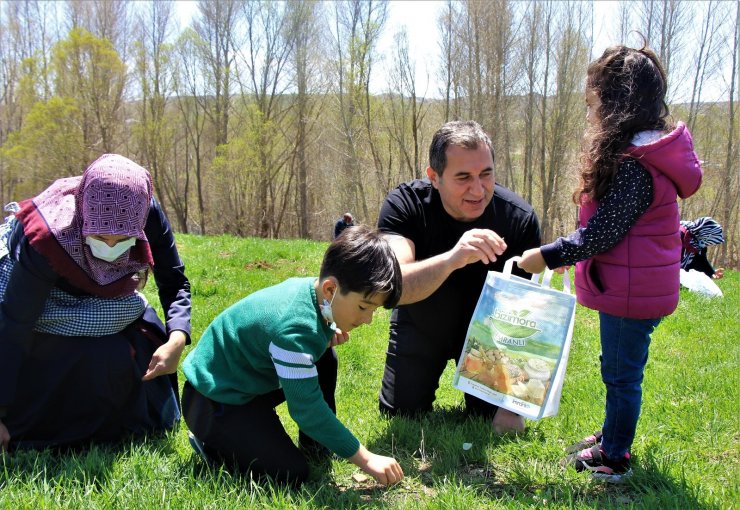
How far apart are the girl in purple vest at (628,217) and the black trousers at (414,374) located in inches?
37.6

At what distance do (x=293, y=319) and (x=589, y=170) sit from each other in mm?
1384

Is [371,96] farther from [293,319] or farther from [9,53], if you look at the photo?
[293,319]

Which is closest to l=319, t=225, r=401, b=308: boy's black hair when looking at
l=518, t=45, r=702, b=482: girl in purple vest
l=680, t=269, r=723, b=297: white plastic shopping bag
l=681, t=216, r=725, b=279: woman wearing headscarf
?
l=518, t=45, r=702, b=482: girl in purple vest

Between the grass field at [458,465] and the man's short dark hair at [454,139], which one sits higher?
the man's short dark hair at [454,139]

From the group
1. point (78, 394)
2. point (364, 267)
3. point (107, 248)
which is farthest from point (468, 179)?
point (78, 394)

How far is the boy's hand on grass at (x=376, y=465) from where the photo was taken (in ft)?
7.28

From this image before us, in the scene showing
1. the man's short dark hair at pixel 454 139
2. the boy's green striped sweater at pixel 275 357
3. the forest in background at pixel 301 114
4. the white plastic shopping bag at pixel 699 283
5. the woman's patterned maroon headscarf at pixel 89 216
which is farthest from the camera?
the forest in background at pixel 301 114

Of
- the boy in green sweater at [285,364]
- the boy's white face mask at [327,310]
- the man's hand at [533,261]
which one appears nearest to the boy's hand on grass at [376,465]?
the boy in green sweater at [285,364]

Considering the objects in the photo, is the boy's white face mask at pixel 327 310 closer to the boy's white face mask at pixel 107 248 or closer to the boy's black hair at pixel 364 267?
the boy's black hair at pixel 364 267

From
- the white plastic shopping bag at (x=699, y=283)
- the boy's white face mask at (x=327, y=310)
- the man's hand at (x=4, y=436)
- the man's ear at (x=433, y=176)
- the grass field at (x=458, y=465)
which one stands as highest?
the man's ear at (x=433, y=176)

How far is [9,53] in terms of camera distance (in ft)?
111

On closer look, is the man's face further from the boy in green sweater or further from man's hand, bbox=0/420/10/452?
man's hand, bbox=0/420/10/452

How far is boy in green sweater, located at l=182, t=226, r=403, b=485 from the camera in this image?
85.8 inches

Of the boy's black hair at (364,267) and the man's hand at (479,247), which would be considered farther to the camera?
the man's hand at (479,247)
